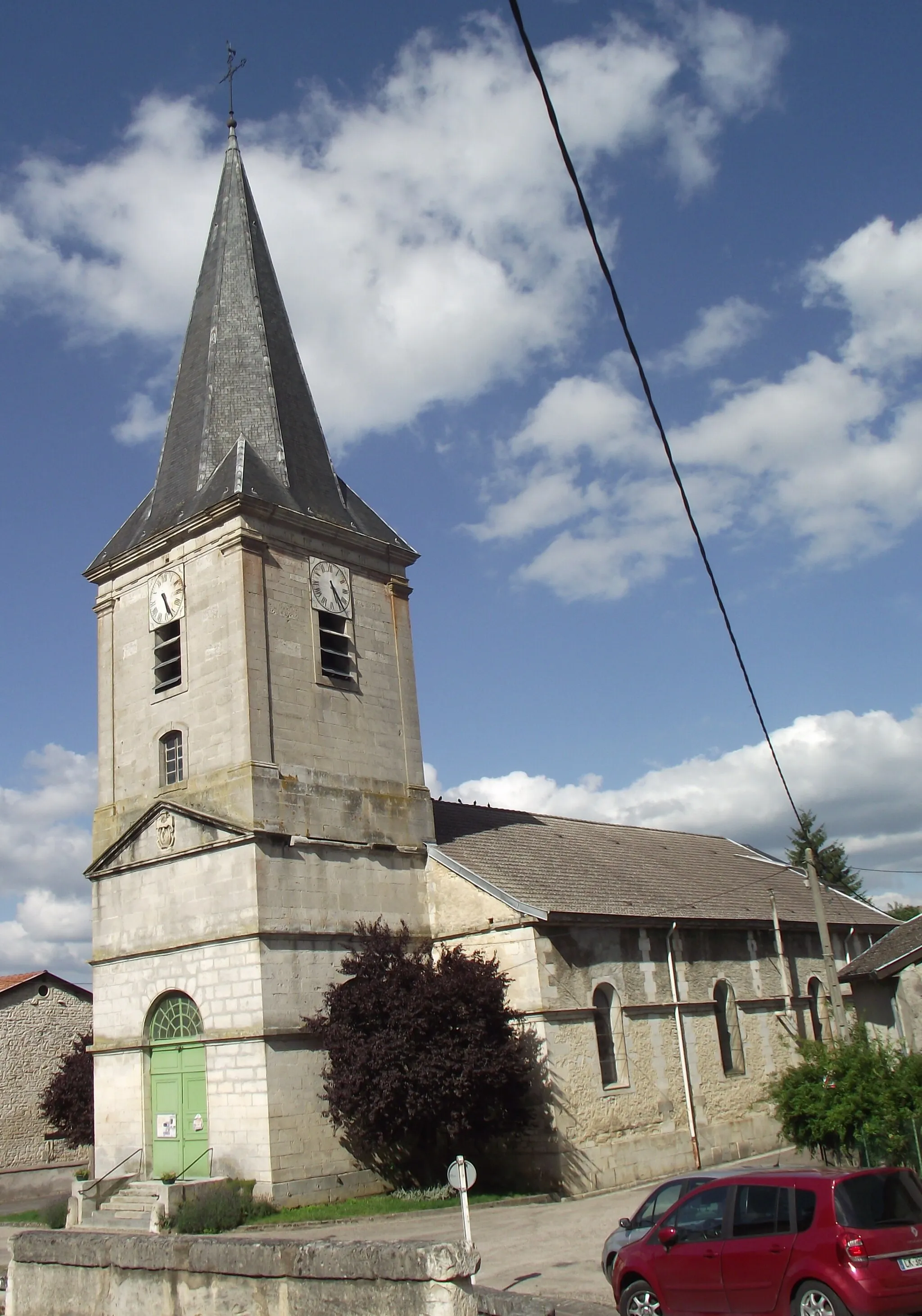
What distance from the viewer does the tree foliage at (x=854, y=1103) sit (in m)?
16.9

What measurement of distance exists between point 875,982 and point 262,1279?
868 inches

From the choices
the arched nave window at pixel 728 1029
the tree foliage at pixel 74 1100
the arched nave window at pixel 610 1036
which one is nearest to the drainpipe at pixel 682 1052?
the arched nave window at pixel 728 1029

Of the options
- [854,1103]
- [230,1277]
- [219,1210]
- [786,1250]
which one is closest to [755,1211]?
[786,1250]

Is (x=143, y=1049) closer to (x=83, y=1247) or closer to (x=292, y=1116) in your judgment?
(x=292, y=1116)

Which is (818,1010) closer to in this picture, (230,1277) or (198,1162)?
(198,1162)

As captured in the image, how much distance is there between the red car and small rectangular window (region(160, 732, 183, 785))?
46.6 feet

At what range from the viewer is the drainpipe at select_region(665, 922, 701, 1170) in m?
22.9

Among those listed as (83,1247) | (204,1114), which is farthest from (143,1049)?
(83,1247)

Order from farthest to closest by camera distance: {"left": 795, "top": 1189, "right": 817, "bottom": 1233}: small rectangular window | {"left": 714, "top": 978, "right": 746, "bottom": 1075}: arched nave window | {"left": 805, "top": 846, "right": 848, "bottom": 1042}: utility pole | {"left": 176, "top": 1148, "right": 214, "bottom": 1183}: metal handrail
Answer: {"left": 714, "top": 978, "right": 746, "bottom": 1075}: arched nave window < {"left": 805, "top": 846, "right": 848, "bottom": 1042}: utility pole < {"left": 176, "top": 1148, "right": 214, "bottom": 1183}: metal handrail < {"left": 795, "top": 1189, "right": 817, "bottom": 1233}: small rectangular window

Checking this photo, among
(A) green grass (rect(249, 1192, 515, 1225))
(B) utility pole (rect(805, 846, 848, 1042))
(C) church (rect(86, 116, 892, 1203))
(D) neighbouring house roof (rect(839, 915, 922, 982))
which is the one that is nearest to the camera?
(A) green grass (rect(249, 1192, 515, 1225))

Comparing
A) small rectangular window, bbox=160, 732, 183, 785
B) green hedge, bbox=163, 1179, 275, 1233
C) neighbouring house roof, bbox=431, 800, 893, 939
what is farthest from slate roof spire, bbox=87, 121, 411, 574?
green hedge, bbox=163, 1179, 275, 1233

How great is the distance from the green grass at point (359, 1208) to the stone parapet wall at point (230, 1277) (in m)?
7.78

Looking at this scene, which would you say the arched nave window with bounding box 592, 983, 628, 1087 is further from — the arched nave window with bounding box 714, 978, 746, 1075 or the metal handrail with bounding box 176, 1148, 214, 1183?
the metal handrail with bounding box 176, 1148, 214, 1183

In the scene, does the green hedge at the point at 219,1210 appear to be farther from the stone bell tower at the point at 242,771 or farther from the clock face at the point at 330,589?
the clock face at the point at 330,589
